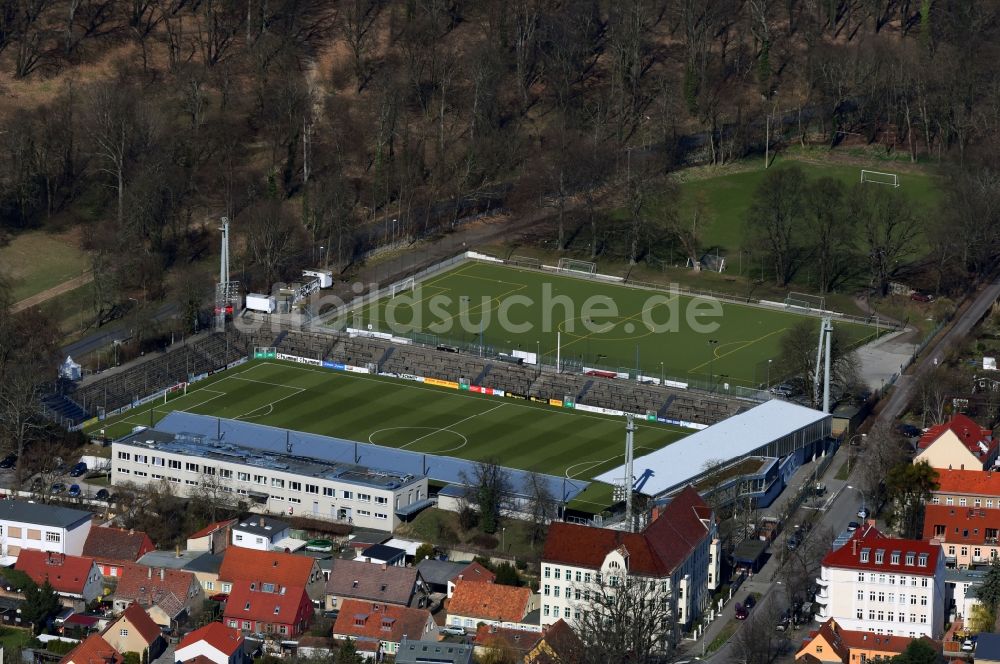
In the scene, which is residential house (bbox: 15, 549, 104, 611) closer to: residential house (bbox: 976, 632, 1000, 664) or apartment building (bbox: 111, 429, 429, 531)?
apartment building (bbox: 111, 429, 429, 531)

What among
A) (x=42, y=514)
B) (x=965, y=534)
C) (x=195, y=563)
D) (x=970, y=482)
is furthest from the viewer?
(x=970, y=482)

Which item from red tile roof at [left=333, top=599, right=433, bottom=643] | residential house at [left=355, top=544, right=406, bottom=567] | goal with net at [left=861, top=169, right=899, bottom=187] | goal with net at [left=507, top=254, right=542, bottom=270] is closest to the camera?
red tile roof at [left=333, top=599, right=433, bottom=643]

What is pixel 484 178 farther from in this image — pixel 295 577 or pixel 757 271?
pixel 295 577

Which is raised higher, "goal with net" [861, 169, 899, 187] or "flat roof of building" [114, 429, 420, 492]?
"goal with net" [861, 169, 899, 187]

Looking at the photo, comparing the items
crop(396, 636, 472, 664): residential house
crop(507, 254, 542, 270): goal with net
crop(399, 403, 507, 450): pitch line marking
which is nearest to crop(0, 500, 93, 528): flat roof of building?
crop(399, 403, 507, 450): pitch line marking

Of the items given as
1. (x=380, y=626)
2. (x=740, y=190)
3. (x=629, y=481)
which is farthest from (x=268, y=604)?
(x=740, y=190)

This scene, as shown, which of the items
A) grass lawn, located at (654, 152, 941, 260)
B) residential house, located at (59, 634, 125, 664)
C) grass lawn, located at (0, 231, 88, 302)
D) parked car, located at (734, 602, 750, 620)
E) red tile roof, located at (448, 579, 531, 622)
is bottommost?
residential house, located at (59, 634, 125, 664)

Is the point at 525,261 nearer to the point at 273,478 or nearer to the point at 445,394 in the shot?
the point at 445,394
